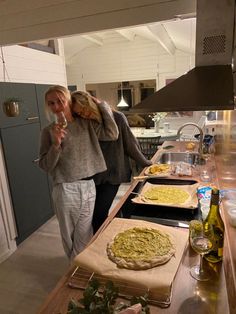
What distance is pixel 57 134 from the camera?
1.58 m

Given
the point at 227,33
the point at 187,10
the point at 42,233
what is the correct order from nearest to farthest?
the point at 227,33
the point at 187,10
the point at 42,233

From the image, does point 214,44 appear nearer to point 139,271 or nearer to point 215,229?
point 215,229

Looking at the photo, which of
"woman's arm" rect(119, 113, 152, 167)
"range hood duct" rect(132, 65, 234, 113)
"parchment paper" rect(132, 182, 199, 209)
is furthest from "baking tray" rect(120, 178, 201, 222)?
"range hood duct" rect(132, 65, 234, 113)

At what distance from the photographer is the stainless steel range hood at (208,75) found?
890 mm

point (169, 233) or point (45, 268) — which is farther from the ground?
point (169, 233)

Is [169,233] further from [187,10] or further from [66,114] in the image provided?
[187,10]

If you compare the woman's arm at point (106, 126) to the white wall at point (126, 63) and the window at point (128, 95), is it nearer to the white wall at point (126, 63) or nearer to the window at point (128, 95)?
the white wall at point (126, 63)

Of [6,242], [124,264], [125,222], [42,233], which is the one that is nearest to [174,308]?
[124,264]

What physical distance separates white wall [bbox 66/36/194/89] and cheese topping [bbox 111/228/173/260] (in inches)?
223

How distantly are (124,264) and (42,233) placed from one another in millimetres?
2323

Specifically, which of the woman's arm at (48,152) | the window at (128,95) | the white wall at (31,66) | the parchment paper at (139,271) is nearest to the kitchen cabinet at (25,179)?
the white wall at (31,66)

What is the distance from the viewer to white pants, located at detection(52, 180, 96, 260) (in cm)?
169

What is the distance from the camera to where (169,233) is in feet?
3.91

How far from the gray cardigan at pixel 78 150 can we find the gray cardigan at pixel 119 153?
122 mm
